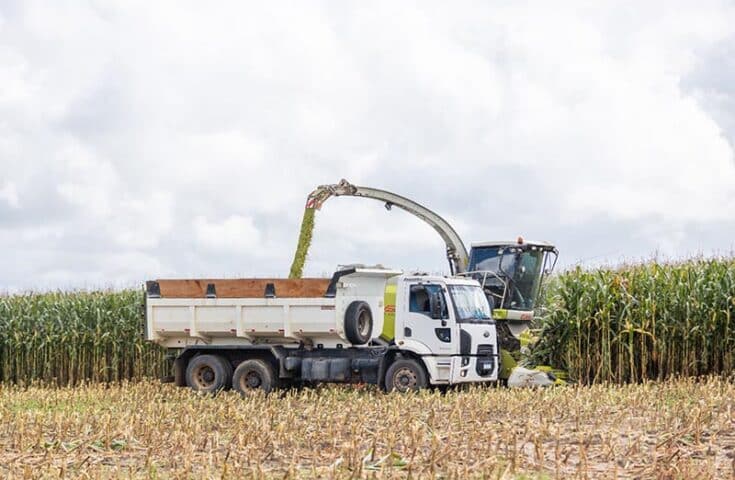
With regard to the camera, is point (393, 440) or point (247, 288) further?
point (247, 288)

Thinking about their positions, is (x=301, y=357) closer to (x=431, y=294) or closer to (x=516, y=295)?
(x=431, y=294)

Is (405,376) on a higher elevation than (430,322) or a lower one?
lower

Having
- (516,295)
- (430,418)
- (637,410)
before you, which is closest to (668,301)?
(516,295)

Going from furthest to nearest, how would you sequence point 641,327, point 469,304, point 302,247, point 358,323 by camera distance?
1. point 302,247
2. point 641,327
3. point 469,304
4. point 358,323

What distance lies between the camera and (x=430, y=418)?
13.1 m

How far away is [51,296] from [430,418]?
21112 millimetres

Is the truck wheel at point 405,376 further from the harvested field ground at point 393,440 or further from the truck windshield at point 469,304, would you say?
the harvested field ground at point 393,440

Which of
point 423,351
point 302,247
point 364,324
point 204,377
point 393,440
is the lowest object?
point 393,440

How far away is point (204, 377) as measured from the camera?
832 inches

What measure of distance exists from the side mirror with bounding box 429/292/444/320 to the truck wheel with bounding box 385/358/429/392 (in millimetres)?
945

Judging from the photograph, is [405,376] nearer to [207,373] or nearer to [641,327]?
[207,373]

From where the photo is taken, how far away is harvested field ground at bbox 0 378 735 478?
954 cm

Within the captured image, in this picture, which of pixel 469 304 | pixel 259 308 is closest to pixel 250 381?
pixel 259 308

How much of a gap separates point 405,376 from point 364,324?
4.13ft
